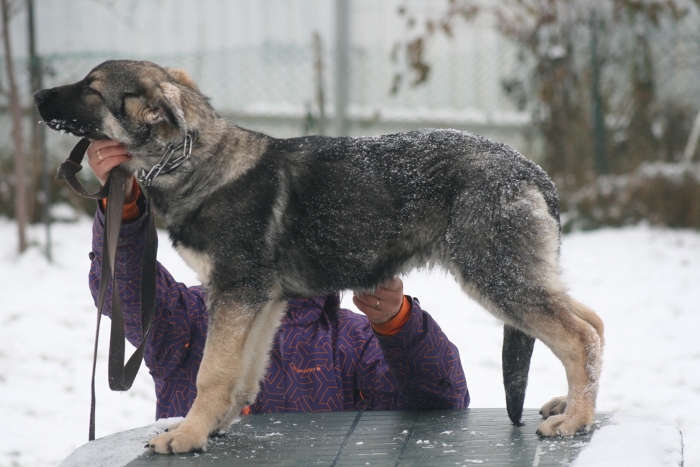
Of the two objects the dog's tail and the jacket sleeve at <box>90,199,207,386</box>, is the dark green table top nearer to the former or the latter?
the dog's tail

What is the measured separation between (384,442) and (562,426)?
63 centimetres

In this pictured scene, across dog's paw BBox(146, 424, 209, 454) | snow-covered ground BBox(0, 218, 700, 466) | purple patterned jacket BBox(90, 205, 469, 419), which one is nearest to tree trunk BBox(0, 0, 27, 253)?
snow-covered ground BBox(0, 218, 700, 466)

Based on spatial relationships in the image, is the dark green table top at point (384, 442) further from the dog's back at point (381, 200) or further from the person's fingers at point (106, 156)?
the person's fingers at point (106, 156)

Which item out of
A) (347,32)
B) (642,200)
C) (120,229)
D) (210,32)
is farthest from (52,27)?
(120,229)

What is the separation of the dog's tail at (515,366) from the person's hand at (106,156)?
1.58 m

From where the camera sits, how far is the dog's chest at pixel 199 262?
3.06m

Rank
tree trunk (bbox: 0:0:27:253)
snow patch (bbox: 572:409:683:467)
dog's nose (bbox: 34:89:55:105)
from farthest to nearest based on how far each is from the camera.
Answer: tree trunk (bbox: 0:0:27:253), dog's nose (bbox: 34:89:55:105), snow patch (bbox: 572:409:683:467)

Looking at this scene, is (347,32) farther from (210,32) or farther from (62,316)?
(62,316)

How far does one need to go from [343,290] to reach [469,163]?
2.31 feet

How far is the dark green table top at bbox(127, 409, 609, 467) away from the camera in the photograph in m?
2.71

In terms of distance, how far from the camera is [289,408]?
12.1ft

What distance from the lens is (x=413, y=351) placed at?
11.4 ft

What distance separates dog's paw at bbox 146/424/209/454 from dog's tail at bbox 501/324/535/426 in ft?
3.72

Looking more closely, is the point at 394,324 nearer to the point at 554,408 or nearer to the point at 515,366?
the point at 515,366
